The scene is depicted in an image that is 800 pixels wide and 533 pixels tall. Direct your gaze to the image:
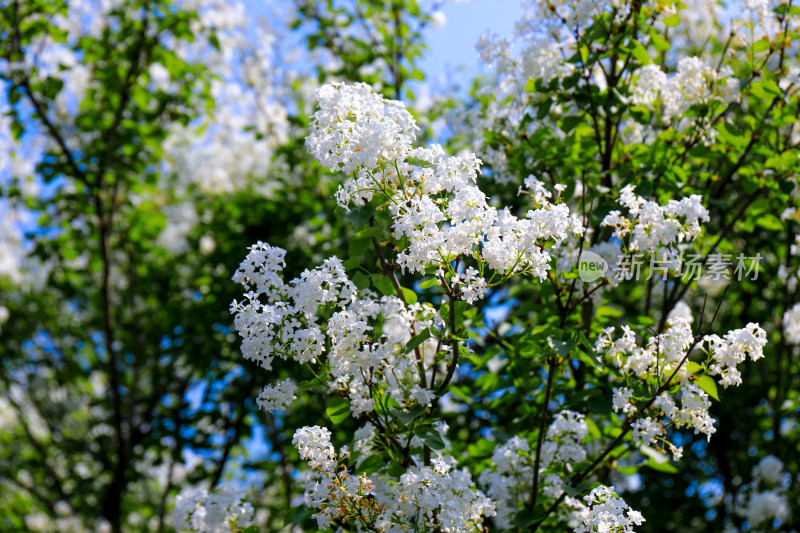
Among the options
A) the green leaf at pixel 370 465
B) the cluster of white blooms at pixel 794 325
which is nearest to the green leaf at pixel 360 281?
the green leaf at pixel 370 465

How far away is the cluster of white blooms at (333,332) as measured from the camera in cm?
259

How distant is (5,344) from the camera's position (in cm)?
844

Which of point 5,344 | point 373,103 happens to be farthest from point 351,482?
point 5,344

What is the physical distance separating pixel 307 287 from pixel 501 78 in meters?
2.42

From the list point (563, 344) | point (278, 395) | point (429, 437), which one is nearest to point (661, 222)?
point (563, 344)

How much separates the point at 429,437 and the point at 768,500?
4047 mm

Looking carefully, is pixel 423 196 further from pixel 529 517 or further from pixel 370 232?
pixel 529 517

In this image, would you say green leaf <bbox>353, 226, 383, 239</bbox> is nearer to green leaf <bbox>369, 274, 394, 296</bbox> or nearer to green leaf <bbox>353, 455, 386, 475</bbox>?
green leaf <bbox>369, 274, 394, 296</bbox>

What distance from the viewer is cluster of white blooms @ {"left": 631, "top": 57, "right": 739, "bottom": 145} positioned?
3.94m

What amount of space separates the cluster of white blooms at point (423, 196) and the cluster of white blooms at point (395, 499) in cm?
72

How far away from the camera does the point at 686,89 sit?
4004 millimetres

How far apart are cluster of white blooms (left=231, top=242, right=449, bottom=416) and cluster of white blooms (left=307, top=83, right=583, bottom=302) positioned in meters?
0.27

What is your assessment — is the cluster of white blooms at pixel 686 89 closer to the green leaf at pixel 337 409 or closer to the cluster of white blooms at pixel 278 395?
the green leaf at pixel 337 409

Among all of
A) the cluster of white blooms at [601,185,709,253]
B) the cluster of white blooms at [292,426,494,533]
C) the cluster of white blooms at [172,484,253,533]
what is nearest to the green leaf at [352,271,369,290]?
the cluster of white blooms at [292,426,494,533]
